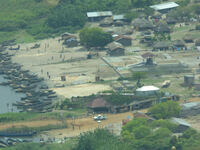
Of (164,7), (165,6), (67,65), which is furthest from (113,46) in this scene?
(165,6)

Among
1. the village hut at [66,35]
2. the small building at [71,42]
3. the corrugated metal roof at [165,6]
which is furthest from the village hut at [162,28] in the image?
the village hut at [66,35]

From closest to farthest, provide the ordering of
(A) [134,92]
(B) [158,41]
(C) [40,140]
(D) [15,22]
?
(C) [40,140], (A) [134,92], (B) [158,41], (D) [15,22]

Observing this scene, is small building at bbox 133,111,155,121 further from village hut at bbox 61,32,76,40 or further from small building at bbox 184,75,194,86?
village hut at bbox 61,32,76,40

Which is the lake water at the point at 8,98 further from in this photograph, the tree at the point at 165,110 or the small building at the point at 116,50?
the small building at the point at 116,50

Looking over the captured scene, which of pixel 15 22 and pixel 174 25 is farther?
pixel 15 22

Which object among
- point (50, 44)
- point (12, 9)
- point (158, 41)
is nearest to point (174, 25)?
point (158, 41)

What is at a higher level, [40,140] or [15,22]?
[15,22]

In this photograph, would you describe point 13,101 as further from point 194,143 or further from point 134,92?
point 194,143
